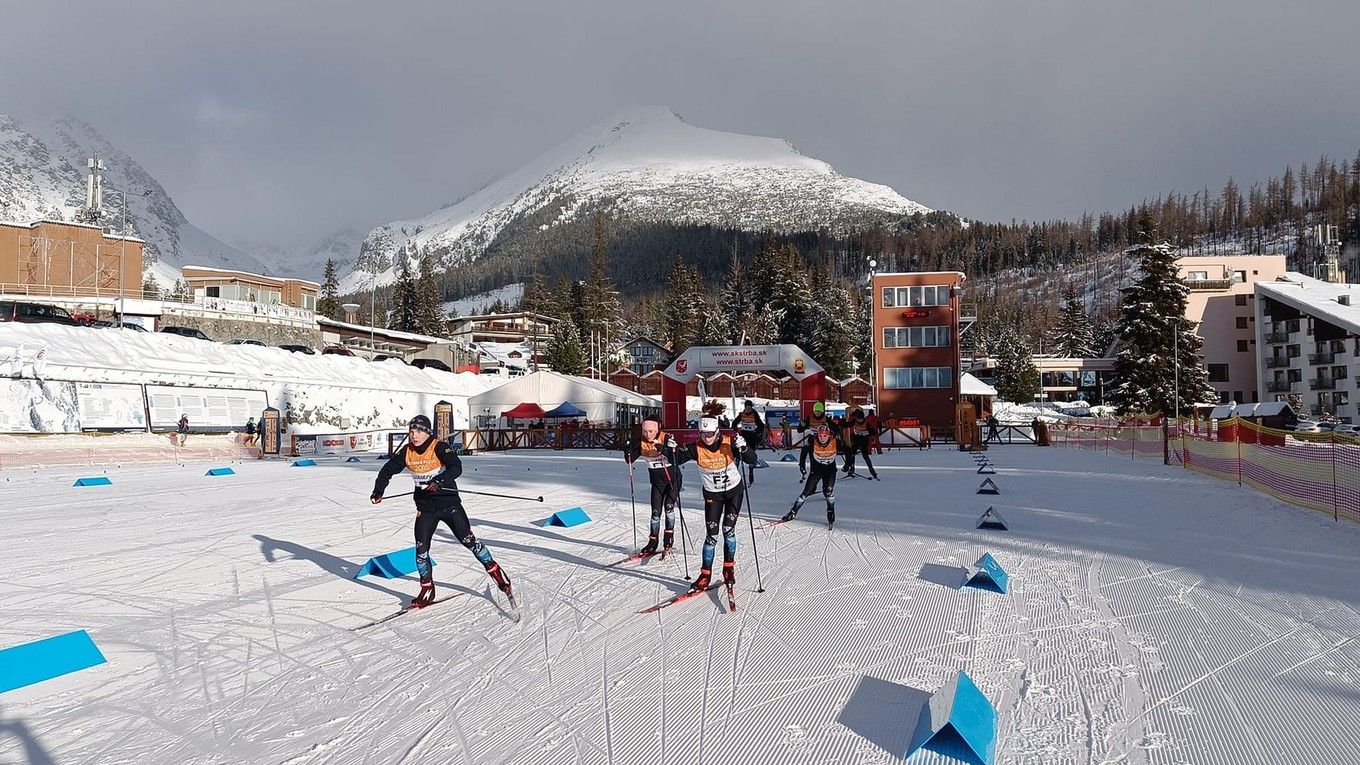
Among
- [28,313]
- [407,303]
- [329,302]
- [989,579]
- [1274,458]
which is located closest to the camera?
[989,579]

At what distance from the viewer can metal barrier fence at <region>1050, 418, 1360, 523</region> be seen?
11.8 metres

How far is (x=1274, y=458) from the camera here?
47.9 ft

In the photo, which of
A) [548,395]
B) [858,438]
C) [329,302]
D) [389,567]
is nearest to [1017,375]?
[548,395]

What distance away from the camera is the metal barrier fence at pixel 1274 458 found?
11.8 m

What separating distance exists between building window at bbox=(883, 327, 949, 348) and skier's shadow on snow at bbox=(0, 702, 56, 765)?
45648mm

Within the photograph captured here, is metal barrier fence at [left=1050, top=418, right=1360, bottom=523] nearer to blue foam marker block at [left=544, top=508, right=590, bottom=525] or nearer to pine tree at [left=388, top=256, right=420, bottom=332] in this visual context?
blue foam marker block at [left=544, top=508, right=590, bottom=525]

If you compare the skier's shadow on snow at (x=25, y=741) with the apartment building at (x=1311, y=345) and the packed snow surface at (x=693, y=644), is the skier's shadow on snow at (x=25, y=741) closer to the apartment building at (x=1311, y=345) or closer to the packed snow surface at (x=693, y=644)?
the packed snow surface at (x=693, y=644)

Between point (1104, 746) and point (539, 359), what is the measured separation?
86.9 metres

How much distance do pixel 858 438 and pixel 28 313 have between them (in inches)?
1318

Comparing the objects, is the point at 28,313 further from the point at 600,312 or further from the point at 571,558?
the point at 600,312

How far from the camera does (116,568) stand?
8938mm

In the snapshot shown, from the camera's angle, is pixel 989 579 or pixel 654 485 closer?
pixel 989 579

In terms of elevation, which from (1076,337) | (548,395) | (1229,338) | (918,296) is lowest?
(548,395)

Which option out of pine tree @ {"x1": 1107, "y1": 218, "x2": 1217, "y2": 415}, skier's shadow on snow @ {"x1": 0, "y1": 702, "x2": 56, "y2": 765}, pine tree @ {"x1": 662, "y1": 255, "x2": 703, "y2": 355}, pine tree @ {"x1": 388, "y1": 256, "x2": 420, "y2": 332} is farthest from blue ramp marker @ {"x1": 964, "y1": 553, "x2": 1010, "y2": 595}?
pine tree @ {"x1": 388, "y1": 256, "x2": 420, "y2": 332}
